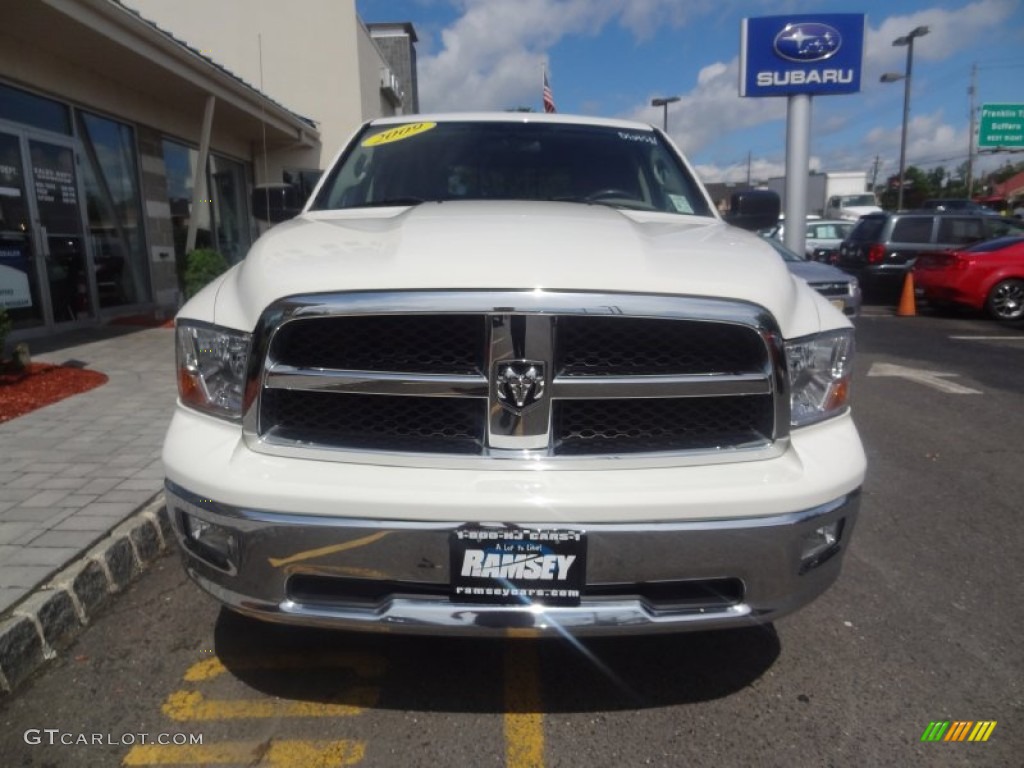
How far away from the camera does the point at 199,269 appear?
9633 millimetres

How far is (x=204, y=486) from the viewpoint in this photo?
1.94 m

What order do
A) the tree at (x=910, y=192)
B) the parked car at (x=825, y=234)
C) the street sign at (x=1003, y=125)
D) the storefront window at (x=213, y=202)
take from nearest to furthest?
the storefront window at (x=213, y=202)
the parked car at (x=825, y=234)
the street sign at (x=1003, y=125)
the tree at (x=910, y=192)

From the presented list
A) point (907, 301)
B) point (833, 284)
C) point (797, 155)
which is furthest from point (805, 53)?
point (833, 284)

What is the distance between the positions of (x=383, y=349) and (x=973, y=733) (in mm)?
2064

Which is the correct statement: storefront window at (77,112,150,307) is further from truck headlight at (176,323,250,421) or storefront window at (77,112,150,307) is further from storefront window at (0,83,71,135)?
truck headlight at (176,323,250,421)

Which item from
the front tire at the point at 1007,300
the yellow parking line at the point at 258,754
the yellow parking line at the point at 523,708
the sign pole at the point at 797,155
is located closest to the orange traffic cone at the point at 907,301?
the front tire at the point at 1007,300

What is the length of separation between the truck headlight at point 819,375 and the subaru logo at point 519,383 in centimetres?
72

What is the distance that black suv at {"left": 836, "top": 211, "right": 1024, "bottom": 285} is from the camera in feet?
46.2

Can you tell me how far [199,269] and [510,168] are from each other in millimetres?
7389

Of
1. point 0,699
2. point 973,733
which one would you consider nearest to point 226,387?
point 0,699

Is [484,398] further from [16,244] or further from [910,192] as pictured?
[910,192]

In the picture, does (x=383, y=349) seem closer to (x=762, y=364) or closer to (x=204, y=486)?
(x=204, y=486)

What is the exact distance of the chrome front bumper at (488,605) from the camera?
6.06ft

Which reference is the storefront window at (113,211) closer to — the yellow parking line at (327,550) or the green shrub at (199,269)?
the green shrub at (199,269)
